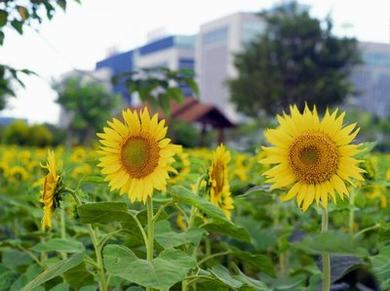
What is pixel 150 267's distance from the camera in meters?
1.12

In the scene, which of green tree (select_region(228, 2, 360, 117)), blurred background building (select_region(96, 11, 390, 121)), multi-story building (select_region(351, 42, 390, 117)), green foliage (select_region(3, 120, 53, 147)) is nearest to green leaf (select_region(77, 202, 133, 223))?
green foliage (select_region(3, 120, 53, 147))

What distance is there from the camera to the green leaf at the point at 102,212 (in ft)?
4.01

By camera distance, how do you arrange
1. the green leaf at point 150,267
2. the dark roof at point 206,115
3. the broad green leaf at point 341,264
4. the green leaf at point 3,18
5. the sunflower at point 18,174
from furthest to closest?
the dark roof at point 206,115, the sunflower at point 18,174, the green leaf at point 3,18, the broad green leaf at point 341,264, the green leaf at point 150,267

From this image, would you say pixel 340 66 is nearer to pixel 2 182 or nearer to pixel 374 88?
pixel 2 182

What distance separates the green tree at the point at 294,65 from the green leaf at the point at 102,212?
95.2ft

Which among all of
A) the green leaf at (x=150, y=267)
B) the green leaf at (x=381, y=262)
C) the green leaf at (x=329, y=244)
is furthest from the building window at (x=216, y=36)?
the green leaf at (x=329, y=244)

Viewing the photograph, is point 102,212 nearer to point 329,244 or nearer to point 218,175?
point 218,175

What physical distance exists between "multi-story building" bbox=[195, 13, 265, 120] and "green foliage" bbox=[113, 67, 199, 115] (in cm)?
6512

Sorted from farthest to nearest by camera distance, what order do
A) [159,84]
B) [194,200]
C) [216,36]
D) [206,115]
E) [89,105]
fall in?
[216,36], [89,105], [206,115], [159,84], [194,200]

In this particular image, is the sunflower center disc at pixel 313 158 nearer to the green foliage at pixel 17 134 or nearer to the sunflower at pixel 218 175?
the sunflower at pixel 218 175

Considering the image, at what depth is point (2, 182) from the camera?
329 centimetres

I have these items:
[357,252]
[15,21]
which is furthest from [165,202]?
[15,21]

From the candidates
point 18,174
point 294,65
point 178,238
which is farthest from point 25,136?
point 178,238

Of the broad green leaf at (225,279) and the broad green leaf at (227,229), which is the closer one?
the broad green leaf at (225,279)
